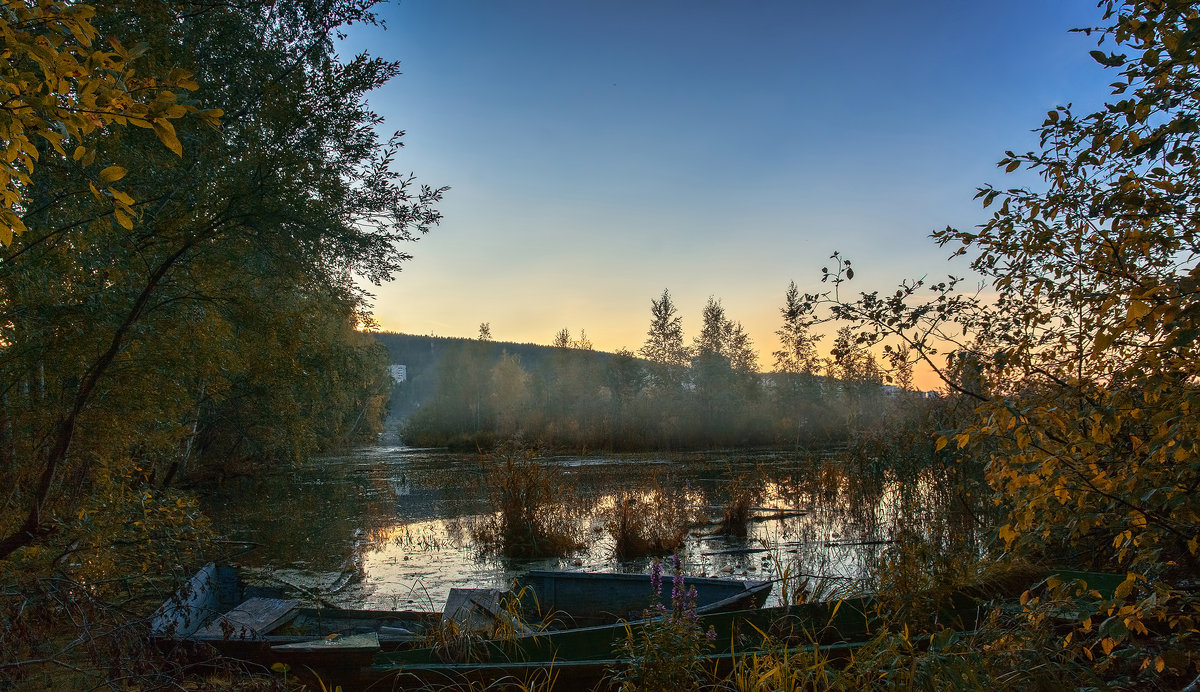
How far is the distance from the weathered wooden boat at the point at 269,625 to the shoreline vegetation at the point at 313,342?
0.29 meters

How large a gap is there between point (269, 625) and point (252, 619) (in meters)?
0.20

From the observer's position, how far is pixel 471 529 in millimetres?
11703

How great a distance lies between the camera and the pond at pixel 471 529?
8602 mm

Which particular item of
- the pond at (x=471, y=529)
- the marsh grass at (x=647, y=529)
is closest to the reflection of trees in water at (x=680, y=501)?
the pond at (x=471, y=529)

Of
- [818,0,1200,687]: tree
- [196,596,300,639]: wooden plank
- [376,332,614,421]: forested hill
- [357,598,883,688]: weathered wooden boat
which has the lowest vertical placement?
[196,596,300,639]: wooden plank

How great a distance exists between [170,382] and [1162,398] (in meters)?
7.67

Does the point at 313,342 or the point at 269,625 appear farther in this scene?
the point at 313,342

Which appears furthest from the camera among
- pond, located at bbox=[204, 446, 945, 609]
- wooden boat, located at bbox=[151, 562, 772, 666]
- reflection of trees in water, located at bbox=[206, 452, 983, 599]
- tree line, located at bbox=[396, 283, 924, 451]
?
tree line, located at bbox=[396, 283, 924, 451]

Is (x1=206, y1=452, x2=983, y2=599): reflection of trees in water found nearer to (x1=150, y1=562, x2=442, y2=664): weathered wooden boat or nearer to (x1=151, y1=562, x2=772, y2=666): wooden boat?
(x1=151, y1=562, x2=772, y2=666): wooden boat

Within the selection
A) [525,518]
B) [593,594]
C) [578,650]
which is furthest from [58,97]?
[525,518]

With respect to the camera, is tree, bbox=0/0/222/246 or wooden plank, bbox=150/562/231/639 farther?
wooden plank, bbox=150/562/231/639

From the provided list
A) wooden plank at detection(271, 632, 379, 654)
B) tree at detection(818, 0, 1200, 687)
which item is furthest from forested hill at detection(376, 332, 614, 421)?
tree at detection(818, 0, 1200, 687)

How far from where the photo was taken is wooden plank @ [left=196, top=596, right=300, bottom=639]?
5371 mm

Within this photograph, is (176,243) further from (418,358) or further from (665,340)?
(418,358)
